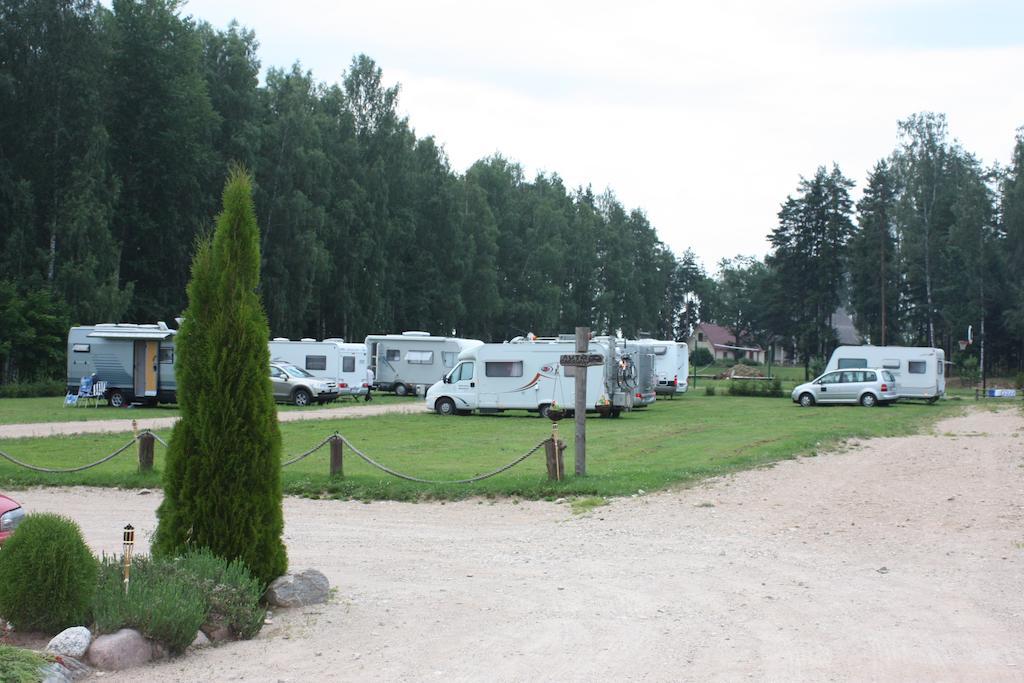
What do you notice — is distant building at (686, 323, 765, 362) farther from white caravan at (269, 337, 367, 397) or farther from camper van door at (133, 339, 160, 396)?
camper van door at (133, 339, 160, 396)

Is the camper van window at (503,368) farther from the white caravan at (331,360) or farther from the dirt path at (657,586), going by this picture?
the dirt path at (657,586)

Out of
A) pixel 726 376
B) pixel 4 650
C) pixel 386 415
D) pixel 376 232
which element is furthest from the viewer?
pixel 726 376

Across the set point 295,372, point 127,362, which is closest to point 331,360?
point 295,372

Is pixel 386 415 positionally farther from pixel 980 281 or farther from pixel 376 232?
pixel 980 281

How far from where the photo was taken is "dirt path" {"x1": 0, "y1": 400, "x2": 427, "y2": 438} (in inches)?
917

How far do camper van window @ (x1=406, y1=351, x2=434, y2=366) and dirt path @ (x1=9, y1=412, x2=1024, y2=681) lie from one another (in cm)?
2782

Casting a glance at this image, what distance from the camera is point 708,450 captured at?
64.1ft

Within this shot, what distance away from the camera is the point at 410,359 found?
141 ft

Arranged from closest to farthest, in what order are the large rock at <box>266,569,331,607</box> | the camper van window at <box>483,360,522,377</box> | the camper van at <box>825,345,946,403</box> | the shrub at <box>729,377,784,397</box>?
the large rock at <box>266,569,331,607</box> < the camper van window at <box>483,360,522,377</box> < the camper van at <box>825,345,946,403</box> < the shrub at <box>729,377,784,397</box>

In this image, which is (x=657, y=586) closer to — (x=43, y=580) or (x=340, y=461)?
(x=43, y=580)

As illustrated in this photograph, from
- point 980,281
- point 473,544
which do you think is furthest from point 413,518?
point 980,281

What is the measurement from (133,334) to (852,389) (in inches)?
1012

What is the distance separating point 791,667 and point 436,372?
1419 inches

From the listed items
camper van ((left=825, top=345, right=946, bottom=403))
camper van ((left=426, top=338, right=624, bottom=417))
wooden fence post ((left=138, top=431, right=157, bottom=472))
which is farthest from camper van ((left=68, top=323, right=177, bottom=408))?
camper van ((left=825, top=345, right=946, bottom=403))
